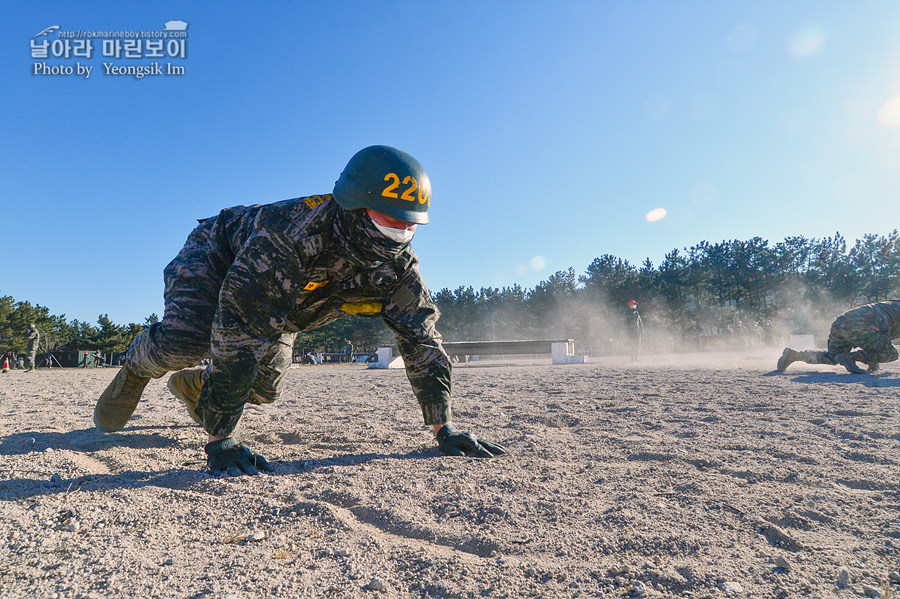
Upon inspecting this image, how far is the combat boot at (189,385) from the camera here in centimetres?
335

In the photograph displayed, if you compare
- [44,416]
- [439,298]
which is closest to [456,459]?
[44,416]

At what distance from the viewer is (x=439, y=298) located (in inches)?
2181

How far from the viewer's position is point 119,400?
127 inches

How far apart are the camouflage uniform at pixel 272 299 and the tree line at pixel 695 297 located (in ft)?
127

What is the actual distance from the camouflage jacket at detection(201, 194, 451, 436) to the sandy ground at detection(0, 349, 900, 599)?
16.0 inches

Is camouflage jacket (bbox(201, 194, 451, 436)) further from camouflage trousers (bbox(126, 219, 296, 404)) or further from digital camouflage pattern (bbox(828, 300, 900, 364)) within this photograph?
digital camouflage pattern (bbox(828, 300, 900, 364))

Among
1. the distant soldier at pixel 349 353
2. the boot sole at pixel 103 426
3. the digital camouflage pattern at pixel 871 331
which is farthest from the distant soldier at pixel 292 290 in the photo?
the distant soldier at pixel 349 353

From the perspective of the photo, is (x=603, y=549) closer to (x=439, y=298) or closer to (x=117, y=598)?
(x=117, y=598)

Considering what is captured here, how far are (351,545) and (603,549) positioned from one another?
761 mm

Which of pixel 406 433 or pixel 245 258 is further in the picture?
pixel 406 433

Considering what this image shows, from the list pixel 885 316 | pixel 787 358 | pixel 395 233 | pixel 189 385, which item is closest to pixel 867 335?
pixel 885 316

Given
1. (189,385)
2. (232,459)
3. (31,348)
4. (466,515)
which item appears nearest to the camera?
(466,515)

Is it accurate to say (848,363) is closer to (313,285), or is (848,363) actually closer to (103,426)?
(313,285)

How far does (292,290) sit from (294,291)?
0.01 metres
